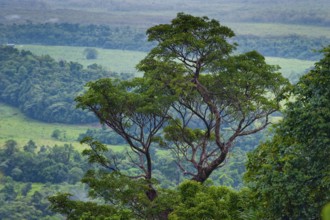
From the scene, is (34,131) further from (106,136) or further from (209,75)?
(209,75)

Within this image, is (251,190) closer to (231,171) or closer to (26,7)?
(231,171)

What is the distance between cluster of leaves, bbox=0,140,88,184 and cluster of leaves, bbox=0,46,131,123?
17740mm

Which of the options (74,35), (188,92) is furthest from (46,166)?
(74,35)

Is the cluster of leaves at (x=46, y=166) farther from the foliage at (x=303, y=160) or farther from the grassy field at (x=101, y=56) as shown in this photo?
the grassy field at (x=101, y=56)

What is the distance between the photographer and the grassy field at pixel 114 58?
313ft

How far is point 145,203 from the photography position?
43.2ft

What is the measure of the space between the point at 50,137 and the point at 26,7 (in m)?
93.1

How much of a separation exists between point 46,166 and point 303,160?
4061 cm

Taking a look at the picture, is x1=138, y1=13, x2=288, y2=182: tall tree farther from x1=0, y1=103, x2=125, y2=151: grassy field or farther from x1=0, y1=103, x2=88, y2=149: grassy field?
x1=0, y1=103, x2=88, y2=149: grassy field

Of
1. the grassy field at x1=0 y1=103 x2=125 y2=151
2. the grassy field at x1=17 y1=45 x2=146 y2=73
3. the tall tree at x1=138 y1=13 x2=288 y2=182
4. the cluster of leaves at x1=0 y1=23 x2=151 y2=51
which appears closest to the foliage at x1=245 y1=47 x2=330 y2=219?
the tall tree at x1=138 y1=13 x2=288 y2=182

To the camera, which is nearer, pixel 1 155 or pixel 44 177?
pixel 44 177

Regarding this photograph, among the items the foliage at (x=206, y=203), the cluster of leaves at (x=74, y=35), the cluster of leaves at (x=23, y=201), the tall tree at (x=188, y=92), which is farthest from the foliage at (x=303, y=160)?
the cluster of leaves at (x=74, y=35)

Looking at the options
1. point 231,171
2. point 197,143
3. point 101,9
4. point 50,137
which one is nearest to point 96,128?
point 50,137

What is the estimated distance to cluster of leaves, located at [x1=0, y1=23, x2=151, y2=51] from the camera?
120m
